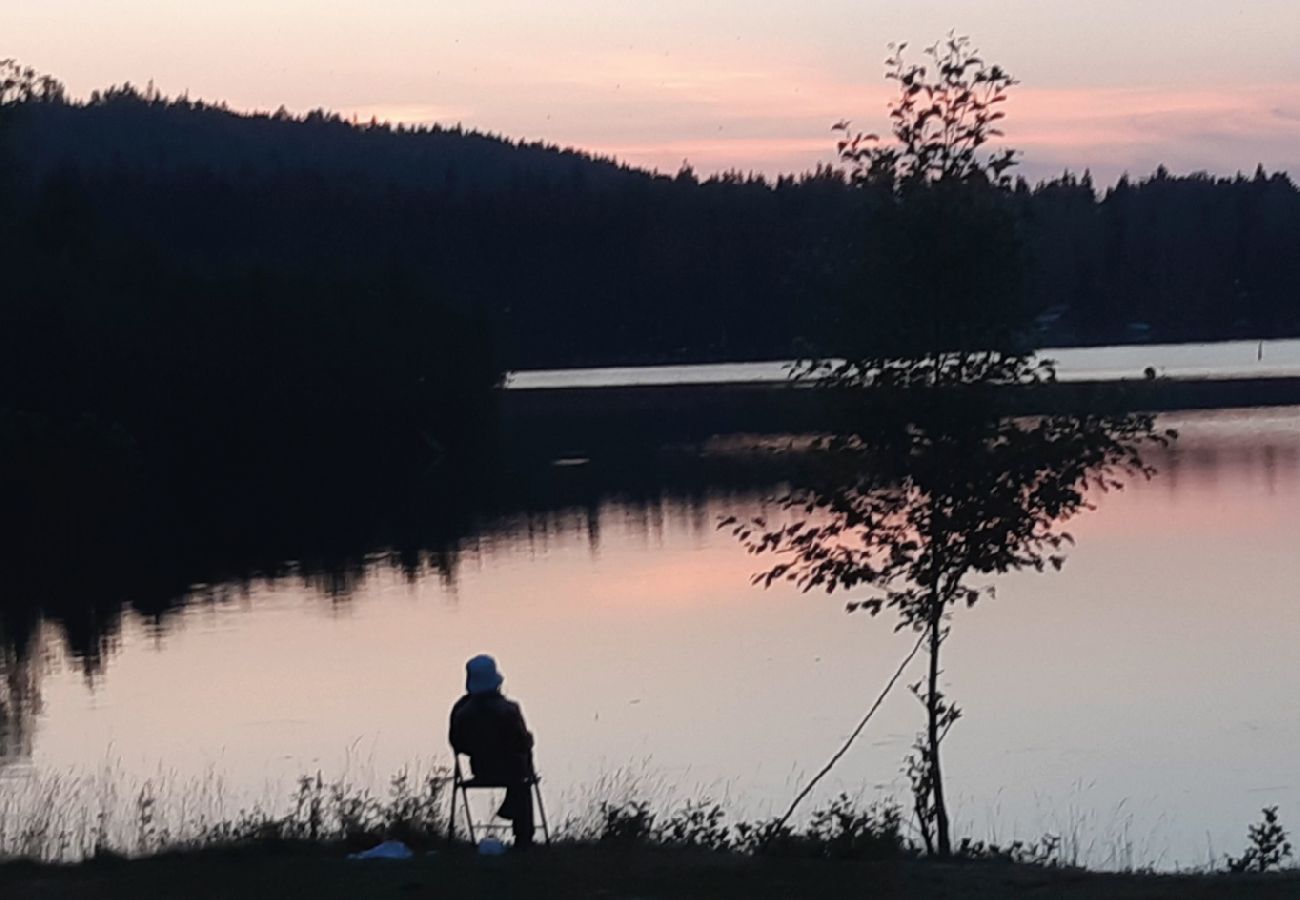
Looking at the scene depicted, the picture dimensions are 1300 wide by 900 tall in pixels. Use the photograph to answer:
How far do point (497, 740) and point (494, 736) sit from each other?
0.09ft

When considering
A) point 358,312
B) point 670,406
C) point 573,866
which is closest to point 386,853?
point 573,866

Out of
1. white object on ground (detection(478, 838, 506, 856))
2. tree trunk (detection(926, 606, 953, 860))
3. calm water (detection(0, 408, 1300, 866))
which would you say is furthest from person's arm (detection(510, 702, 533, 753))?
calm water (detection(0, 408, 1300, 866))

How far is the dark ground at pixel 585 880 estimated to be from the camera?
9.02 meters

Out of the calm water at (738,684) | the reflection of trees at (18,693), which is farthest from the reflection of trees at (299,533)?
the calm water at (738,684)

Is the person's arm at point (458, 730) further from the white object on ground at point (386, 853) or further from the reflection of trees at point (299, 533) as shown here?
the reflection of trees at point (299, 533)

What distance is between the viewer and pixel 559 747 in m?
19.2

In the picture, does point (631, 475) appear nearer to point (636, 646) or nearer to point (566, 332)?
point (636, 646)

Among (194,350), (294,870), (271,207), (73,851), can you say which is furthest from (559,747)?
(271,207)

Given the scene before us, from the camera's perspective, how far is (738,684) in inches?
871

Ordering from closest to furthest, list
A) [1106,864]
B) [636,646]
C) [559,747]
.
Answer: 1. [1106,864]
2. [559,747]
3. [636,646]

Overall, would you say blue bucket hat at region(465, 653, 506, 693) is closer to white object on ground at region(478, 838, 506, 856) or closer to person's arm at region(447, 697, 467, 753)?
person's arm at region(447, 697, 467, 753)

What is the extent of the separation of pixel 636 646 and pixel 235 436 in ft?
142

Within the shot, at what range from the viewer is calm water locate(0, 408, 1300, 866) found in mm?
17500

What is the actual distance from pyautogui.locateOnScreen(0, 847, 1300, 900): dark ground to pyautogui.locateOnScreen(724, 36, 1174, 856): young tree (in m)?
4.20
